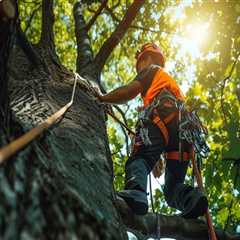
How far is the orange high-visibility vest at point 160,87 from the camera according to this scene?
4.21m

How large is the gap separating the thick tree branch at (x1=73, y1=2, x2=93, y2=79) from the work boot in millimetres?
2149

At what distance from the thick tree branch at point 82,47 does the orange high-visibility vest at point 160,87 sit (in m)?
1.08

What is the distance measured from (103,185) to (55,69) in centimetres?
208

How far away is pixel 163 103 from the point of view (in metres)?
4.12

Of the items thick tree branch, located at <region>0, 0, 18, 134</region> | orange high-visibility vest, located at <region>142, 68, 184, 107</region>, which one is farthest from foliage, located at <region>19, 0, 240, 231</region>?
Result: thick tree branch, located at <region>0, 0, 18, 134</region>

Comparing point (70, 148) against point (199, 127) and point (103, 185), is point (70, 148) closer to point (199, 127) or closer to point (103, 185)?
point (103, 185)

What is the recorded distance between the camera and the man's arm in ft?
13.2

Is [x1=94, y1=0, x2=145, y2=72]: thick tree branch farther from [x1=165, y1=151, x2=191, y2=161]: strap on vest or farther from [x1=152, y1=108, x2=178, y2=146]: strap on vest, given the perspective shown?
[x1=165, y1=151, x2=191, y2=161]: strap on vest

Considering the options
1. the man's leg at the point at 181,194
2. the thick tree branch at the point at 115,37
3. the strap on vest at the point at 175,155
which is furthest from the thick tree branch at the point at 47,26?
the man's leg at the point at 181,194

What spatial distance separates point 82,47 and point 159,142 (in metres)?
2.43

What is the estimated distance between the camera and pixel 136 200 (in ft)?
10.5

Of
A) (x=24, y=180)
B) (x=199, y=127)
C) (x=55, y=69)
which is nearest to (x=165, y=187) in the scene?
(x=199, y=127)

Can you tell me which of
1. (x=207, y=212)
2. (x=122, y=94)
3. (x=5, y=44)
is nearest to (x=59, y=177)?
(x=5, y=44)

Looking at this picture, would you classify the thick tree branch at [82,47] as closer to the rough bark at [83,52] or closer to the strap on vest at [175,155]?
the rough bark at [83,52]
